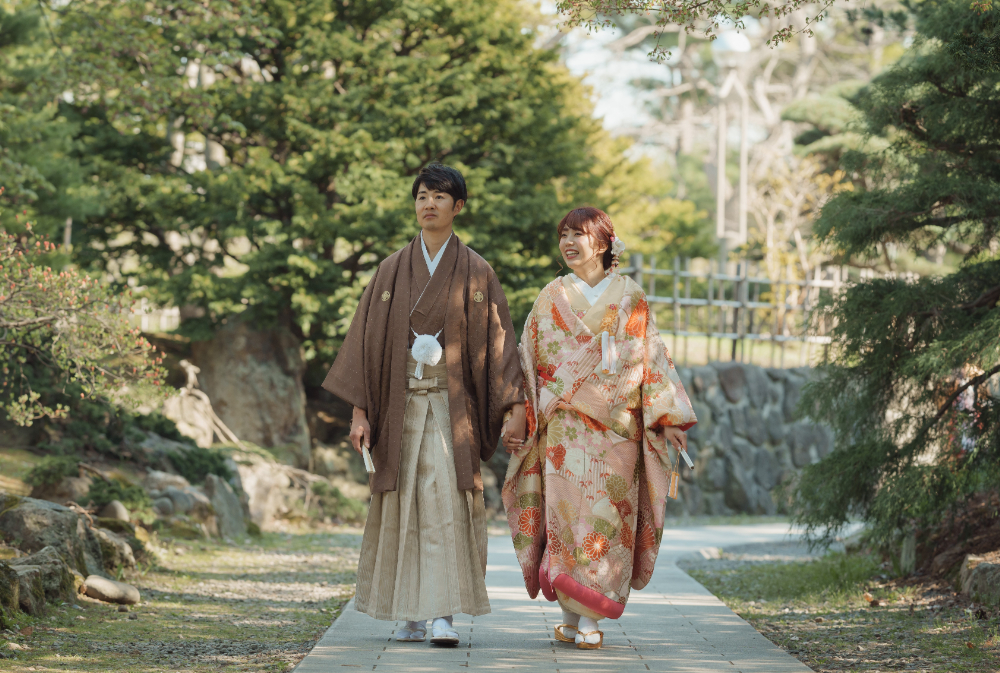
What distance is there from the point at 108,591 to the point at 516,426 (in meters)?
2.41

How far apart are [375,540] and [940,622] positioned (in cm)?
276

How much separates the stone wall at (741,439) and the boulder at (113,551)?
817 cm

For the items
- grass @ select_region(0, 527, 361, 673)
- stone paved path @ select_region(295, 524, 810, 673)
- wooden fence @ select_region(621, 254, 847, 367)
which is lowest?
grass @ select_region(0, 527, 361, 673)

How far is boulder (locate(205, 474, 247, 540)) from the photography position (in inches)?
333

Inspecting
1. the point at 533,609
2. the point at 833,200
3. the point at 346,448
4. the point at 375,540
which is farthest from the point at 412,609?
the point at 346,448

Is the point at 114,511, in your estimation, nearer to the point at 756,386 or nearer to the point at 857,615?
the point at 857,615

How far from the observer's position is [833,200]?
575 cm

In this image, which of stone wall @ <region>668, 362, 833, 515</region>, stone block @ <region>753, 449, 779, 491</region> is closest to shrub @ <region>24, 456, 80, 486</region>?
stone wall @ <region>668, 362, 833, 515</region>

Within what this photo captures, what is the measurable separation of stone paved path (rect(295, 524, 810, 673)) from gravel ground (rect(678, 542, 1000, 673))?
243mm

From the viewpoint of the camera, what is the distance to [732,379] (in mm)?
13391

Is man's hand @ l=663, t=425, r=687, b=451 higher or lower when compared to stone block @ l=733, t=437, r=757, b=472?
higher

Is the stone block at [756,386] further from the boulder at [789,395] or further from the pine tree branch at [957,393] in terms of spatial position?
the pine tree branch at [957,393]

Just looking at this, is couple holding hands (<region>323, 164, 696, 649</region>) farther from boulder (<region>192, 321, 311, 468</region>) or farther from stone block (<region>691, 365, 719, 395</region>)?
Answer: stone block (<region>691, 365, 719, 395</region>)

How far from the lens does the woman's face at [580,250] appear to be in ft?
14.2
